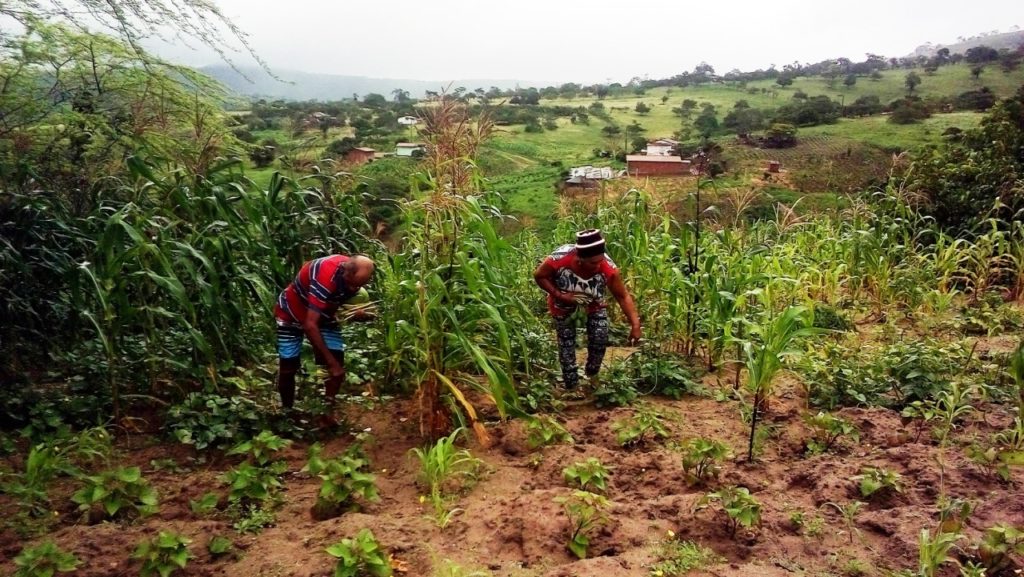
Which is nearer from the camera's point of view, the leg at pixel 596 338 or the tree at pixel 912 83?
the leg at pixel 596 338

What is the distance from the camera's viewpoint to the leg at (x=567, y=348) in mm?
4465

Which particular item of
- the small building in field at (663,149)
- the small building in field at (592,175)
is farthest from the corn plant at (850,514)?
the small building in field at (663,149)

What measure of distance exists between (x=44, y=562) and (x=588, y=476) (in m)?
2.24

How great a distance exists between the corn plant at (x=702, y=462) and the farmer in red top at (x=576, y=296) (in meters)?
1.31

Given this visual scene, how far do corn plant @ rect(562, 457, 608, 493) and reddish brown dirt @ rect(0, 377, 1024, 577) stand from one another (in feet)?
0.23

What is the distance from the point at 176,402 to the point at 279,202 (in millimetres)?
1595

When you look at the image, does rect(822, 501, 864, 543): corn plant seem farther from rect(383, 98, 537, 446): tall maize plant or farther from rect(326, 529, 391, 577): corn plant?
rect(326, 529, 391, 577): corn plant

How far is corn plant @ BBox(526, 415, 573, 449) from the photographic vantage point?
A: 3.58 m

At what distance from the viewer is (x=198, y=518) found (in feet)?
9.45

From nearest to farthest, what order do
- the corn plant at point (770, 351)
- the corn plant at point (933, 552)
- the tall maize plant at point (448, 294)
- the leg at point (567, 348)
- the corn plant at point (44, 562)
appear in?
the corn plant at point (933, 552), the corn plant at point (44, 562), the corn plant at point (770, 351), the tall maize plant at point (448, 294), the leg at point (567, 348)

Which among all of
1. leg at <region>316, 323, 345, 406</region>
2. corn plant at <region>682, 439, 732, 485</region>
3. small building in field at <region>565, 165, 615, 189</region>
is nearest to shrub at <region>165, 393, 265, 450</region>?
leg at <region>316, 323, 345, 406</region>

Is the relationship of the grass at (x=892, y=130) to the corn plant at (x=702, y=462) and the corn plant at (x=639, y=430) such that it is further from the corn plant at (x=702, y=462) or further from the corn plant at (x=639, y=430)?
the corn plant at (x=702, y=462)

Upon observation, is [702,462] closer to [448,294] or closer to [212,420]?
[448,294]

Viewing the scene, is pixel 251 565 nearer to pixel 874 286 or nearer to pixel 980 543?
pixel 980 543
